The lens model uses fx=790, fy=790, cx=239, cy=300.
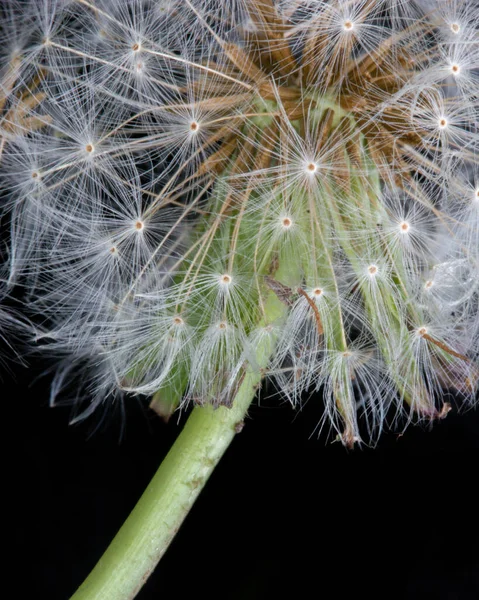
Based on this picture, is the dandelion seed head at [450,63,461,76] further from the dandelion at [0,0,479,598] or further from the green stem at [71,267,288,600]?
the green stem at [71,267,288,600]

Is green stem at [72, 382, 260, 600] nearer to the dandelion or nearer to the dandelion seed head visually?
the dandelion

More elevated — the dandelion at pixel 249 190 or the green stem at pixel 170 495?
the dandelion at pixel 249 190

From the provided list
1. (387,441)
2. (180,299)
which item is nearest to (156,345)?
(180,299)

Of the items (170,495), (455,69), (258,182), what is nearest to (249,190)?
(258,182)

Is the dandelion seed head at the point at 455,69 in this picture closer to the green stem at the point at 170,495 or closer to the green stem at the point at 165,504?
the green stem at the point at 170,495

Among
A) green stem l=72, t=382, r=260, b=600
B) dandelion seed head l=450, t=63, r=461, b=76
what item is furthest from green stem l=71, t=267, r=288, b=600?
dandelion seed head l=450, t=63, r=461, b=76

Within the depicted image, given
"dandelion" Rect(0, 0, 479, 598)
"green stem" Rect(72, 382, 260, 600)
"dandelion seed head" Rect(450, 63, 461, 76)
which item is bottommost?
"green stem" Rect(72, 382, 260, 600)

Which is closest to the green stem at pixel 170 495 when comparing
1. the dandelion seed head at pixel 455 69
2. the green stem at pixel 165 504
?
the green stem at pixel 165 504

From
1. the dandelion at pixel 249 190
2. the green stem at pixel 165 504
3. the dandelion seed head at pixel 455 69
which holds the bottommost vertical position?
the green stem at pixel 165 504

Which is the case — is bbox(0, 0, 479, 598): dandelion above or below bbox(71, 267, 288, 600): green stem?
above
